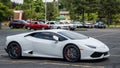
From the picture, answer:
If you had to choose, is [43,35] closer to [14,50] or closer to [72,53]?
[14,50]

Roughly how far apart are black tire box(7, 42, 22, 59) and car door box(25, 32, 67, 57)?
0.64 meters

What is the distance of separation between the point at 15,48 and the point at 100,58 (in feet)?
11.4

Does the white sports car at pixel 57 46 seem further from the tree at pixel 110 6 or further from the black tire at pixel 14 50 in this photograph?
the tree at pixel 110 6

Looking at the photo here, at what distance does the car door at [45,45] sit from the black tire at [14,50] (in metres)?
0.64

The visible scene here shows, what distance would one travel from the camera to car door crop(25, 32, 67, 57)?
13125 millimetres

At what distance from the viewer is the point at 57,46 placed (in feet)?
42.9

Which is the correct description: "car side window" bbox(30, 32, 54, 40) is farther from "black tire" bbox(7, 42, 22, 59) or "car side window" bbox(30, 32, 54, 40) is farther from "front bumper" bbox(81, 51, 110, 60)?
"front bumper" bbox(81, 51, 110, 60)

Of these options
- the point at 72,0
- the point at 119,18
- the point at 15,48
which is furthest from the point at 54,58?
the point at 119,18

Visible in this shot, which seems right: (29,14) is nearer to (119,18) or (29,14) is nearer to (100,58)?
(119,18)

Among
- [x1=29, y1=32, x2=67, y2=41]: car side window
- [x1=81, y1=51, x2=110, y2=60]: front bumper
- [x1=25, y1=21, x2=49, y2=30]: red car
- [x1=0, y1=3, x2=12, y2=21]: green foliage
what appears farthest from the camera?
[x1=0, y1=3, x2=12, y2=21]: green foliage

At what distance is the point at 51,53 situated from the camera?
13289 mm

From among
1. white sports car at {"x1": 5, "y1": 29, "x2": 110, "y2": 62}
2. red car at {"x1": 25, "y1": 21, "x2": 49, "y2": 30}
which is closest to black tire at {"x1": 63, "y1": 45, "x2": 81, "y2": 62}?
white sports car at {"x1": 5, "y1": 29, "x2": 110, "y2": 62}

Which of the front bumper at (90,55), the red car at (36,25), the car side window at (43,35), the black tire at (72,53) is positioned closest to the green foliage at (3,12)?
the red car at (36,25)

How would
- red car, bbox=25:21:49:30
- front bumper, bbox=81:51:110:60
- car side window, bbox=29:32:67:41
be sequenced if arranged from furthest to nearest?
red car, bbox=25:21:49:30 < car side window, bbox=29:32:67:41 < front bumper, bbox=81:51:110:60
